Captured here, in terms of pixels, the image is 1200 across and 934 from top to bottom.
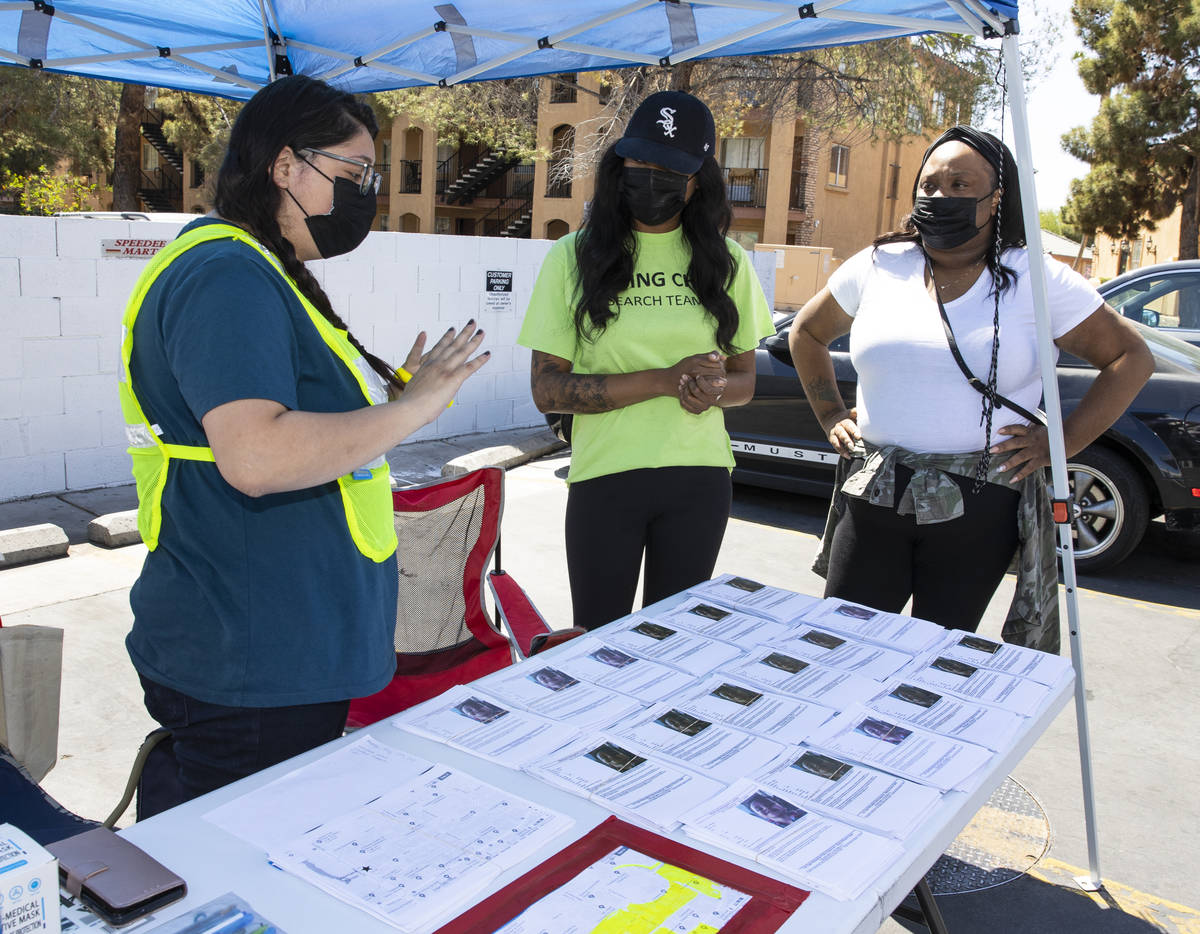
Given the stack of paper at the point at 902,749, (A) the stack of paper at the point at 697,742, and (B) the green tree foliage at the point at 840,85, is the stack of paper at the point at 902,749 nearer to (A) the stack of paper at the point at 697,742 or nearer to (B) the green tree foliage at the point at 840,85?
(A) the stack of paper at the point at 697,742

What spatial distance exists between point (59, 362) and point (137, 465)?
5194 mm

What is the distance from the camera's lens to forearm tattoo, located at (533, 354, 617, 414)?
2648mm

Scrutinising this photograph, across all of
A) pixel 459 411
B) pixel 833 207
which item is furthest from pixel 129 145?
pixel 833 207

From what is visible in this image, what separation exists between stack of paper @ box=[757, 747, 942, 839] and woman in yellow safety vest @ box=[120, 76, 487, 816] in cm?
75

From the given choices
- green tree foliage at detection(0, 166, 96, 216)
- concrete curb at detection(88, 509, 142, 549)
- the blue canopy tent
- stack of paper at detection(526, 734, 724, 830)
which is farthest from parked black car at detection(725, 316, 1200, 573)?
green tree foliage at detection(0, 166, 96, 216)

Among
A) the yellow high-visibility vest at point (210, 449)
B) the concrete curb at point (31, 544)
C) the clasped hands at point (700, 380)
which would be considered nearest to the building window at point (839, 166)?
the concrete curb at point (31, 544)

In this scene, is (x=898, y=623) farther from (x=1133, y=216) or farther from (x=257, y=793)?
(x=1133, y=216)

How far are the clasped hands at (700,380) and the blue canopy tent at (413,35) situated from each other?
124 cm

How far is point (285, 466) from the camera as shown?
151 centimetres

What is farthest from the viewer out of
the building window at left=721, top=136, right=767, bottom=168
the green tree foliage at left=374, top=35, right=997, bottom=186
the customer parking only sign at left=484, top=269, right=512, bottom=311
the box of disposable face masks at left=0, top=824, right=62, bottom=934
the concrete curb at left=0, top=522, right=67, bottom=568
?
the building window at left=721, top=136, right=767, bottom=168

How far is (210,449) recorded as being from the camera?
1608 millimetres

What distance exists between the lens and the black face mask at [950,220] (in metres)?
2.57

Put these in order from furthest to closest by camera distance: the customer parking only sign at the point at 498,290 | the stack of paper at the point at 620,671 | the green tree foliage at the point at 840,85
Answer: the green tree foliage at the point at 840,85
the customer parking only sign at the point at 498,290
the stack of paper at the point at 620,671

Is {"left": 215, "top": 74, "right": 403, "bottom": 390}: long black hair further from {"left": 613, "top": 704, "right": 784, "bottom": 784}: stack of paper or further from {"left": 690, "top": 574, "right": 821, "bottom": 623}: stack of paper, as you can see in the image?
{"left": 690, "top": 574, "right": 821, "bottom": 623}: stack of paper
